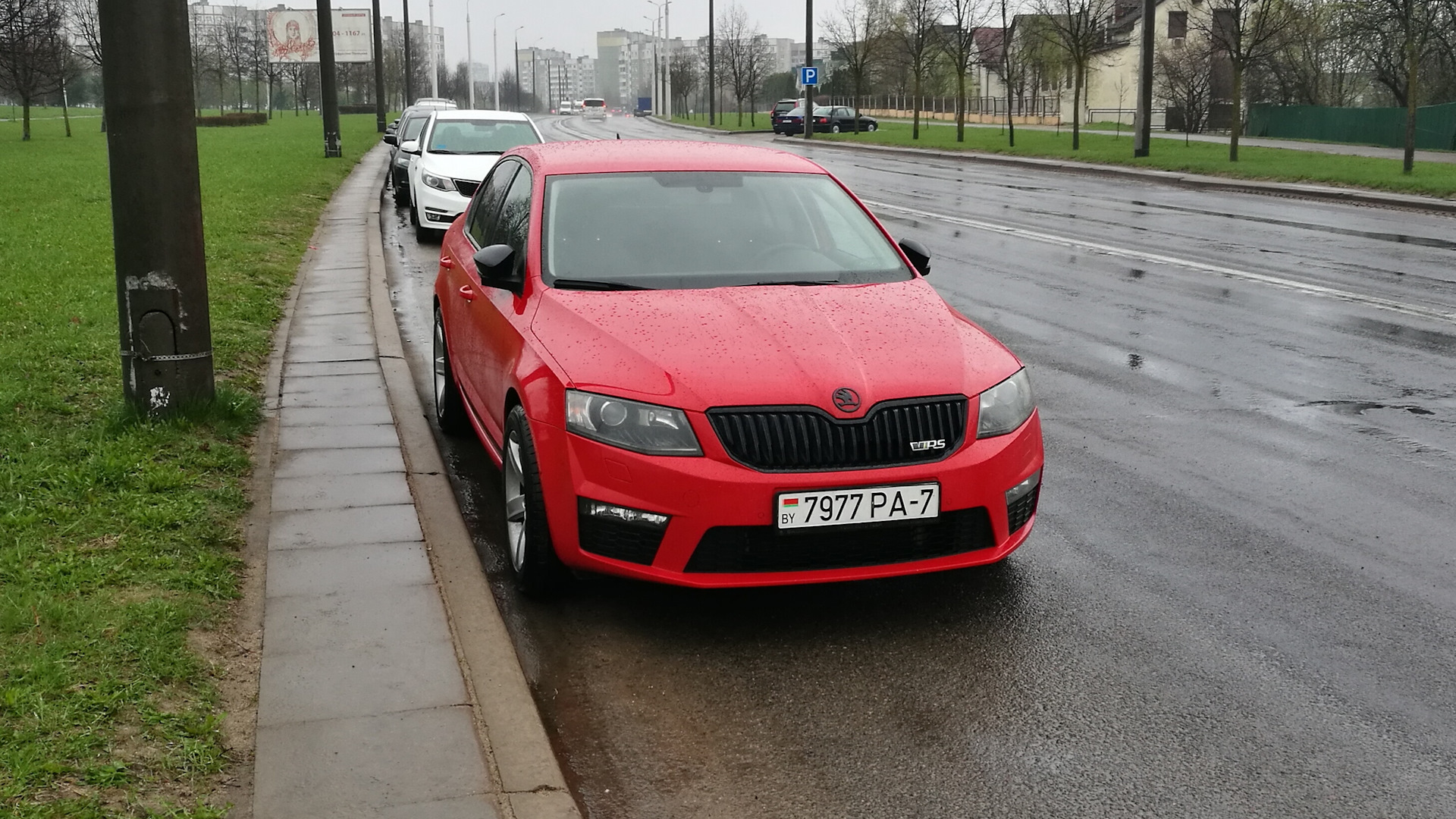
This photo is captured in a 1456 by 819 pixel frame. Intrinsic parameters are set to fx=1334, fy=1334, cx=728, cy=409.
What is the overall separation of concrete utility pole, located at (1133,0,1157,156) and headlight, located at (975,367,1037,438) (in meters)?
29.7

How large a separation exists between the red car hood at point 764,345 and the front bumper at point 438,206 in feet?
37.7

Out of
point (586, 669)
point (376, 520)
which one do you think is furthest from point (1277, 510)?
point (376, 520)

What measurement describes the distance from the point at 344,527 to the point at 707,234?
73.7 inches

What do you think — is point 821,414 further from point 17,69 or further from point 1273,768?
point 17,69

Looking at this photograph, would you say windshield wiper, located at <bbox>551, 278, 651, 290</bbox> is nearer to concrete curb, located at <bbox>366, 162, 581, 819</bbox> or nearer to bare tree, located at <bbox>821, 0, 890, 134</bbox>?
concrete curb, located at <bbox>366, 162, 581, 819</bbox>

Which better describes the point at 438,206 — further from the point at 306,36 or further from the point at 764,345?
the point at 306,36

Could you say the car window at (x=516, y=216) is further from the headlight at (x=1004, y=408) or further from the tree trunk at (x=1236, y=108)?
the tree trunk at (x=1236, y=108)

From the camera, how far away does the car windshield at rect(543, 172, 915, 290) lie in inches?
207

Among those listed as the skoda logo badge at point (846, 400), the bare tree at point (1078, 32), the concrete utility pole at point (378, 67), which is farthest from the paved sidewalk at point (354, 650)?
the concrete utility pole at point (378, 67)

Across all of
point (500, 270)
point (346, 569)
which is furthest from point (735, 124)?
point (346, 569)

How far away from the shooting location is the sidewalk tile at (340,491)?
5480 mm

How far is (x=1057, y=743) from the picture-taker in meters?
3.64

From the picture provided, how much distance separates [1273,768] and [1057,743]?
1.79ft

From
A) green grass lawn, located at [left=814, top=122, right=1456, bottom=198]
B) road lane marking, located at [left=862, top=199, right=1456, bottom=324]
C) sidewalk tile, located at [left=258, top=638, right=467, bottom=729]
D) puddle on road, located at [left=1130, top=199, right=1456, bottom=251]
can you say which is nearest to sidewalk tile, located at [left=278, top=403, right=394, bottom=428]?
sidewalk tile, located at [left=258, top=638, right=467, bottom=729]
